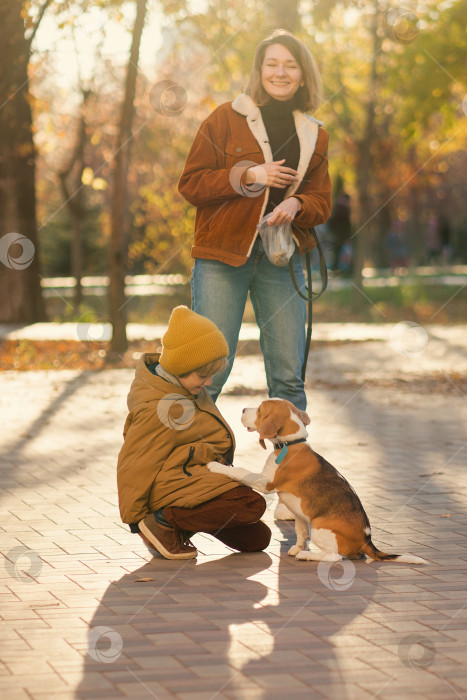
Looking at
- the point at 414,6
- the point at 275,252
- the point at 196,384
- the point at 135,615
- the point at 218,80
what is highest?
the point at 414,6

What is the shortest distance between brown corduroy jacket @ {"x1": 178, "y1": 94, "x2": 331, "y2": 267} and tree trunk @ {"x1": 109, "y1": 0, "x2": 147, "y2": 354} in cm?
798

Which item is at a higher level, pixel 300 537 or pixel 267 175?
pixel 267 175

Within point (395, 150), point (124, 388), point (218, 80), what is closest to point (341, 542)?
point (124, 388)

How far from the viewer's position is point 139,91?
1067 inches

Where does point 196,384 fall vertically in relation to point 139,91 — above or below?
below

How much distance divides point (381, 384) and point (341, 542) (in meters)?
7.68

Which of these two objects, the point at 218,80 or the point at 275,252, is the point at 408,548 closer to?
the point at 275,252
